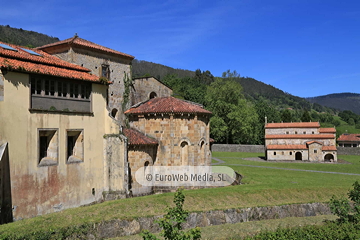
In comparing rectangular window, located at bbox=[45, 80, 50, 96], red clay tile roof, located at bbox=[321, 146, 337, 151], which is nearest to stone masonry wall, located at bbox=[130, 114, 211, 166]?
rectangular window, located at bbox=[45, 80, 50, 96]

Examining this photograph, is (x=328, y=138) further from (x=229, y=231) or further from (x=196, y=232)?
(x=196, y=232)

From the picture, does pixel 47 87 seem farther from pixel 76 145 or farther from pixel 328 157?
pixel 328 157

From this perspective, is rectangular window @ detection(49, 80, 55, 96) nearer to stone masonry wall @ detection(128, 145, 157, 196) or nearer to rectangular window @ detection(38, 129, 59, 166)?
rectangular window @ detection(38, 129, 59, 166)

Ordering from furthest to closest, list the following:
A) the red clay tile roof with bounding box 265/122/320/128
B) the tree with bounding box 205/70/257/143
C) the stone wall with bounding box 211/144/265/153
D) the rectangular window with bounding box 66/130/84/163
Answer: the stone wall with bounding box 211/144/265/153, the tree with bounding box 205/70/257/143, the red clay tile roof with bounding box 265/122/320/128, the rectangular window with bounding box 66/130/84/163

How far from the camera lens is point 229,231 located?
693 inches

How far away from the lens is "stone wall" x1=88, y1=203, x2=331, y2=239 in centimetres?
1642

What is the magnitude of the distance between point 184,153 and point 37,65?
1469 centimetres

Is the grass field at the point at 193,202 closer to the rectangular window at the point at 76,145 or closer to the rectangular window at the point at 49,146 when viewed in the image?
the rectangular window at the point at 49,146

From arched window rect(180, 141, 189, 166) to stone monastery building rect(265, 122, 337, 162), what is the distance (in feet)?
120

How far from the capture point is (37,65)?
753 inches

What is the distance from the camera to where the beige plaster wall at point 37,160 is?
17.0 metres

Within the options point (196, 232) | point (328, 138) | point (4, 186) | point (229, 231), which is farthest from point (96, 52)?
point (328, 138)

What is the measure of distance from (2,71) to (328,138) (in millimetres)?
60066

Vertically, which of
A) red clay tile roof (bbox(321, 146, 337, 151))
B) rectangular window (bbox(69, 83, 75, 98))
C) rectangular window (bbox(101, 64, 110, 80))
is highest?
rectangular window (bbox(101, 64, 110, 80))
